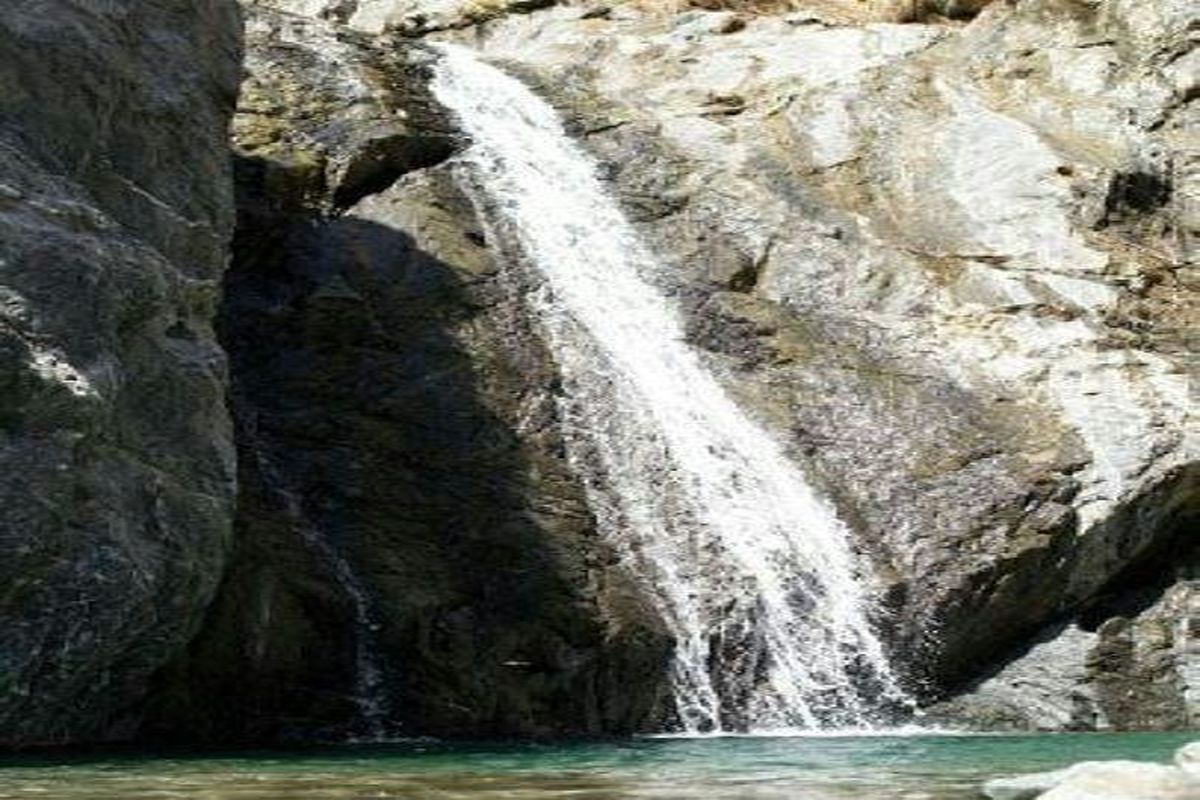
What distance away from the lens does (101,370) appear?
15.7 meters

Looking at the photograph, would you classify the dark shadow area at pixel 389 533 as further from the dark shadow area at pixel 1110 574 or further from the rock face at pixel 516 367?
the dark shadow area at pixel 1110 574

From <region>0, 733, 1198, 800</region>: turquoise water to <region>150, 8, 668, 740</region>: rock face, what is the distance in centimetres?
154

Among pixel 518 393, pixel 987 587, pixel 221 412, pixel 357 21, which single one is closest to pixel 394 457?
pixel 518 393

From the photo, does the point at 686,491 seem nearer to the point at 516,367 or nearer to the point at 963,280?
the point at 516,367

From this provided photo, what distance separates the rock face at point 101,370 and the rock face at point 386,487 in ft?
7.35

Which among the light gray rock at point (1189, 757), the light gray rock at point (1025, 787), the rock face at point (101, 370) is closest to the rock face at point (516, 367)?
the rock face at point (101, 370)

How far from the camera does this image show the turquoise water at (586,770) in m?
11.5

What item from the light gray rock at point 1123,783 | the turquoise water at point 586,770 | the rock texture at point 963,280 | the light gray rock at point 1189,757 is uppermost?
the rock texture at point 963,280

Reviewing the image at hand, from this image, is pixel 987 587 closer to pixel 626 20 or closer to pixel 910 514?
pixel 910 514

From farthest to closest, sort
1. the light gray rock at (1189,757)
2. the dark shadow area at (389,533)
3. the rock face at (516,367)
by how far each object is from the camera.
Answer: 1. the dark shadow area at (389,533)
2. the rock face at (516,367)
3. the light gray rock at (1189,757)

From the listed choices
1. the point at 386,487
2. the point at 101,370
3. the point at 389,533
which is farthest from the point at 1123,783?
the point at 386,487

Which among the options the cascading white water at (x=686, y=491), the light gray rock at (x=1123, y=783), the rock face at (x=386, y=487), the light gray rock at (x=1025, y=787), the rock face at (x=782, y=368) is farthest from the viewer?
the cascading white water at (x=686, y=491)

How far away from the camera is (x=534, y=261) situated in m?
26.8

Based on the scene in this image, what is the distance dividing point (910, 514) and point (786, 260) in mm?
6487
